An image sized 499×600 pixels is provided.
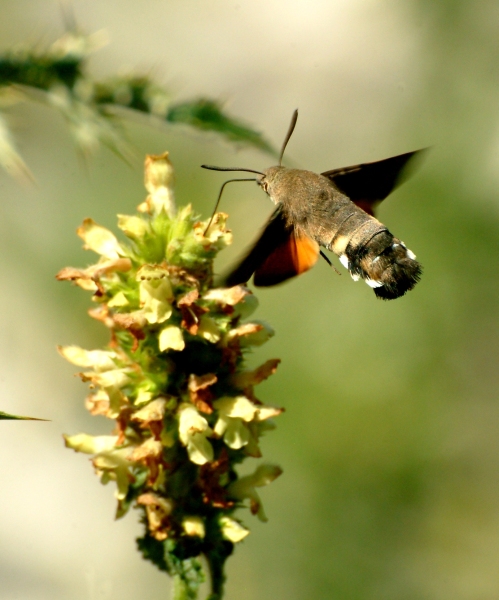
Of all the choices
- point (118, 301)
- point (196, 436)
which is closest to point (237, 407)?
point (196, 436)

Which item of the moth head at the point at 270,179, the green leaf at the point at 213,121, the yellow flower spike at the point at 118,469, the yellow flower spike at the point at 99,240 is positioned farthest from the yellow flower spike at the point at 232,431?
the moth head at the point at 270,179

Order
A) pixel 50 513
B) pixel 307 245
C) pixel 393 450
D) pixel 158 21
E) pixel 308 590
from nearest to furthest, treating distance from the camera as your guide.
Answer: pixel 307 245 < pixel 308 590 < pixel 393 450 < pixel 50 513 < pixel 158 21

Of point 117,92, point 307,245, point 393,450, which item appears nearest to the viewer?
point 117,92

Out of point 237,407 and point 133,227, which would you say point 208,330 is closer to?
point 237,407

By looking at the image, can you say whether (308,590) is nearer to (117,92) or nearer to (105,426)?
(105,426)

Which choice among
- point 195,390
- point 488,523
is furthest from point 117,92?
point 488,523

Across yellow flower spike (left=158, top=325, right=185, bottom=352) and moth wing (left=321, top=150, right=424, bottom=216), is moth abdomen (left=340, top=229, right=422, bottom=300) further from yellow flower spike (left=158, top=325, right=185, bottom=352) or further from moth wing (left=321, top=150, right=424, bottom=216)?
yellow flower spike (left=158, top=325, right=185, bottom=352)

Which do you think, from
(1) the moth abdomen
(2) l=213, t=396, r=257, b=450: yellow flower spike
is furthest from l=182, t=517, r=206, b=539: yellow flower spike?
(1) the moth abdomen
